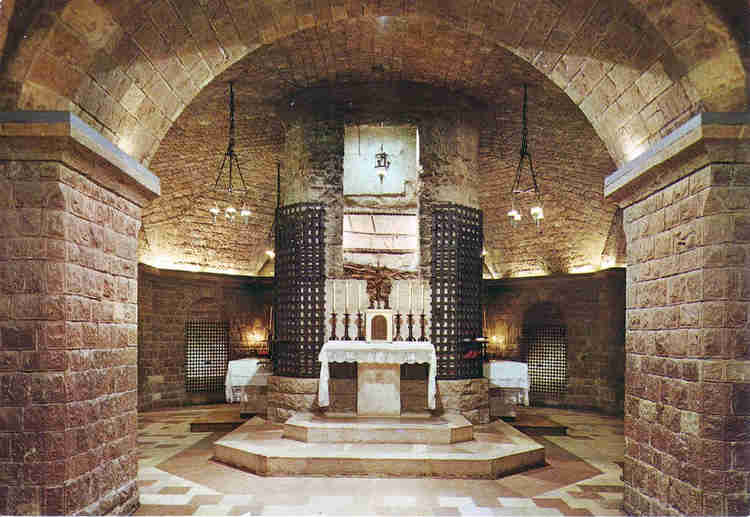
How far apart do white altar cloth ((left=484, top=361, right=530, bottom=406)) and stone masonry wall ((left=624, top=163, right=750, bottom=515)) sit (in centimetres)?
611

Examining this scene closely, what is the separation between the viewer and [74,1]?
408 cm

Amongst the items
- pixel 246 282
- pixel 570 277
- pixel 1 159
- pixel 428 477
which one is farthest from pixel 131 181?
pixel 570 277

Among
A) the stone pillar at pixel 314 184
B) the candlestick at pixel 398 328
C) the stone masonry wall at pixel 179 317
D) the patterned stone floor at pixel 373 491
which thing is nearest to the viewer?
the patterned stone floor at pixel 373 491

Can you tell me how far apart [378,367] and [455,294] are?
86.8 inches

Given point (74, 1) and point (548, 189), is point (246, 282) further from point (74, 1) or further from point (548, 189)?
point (74, 1)

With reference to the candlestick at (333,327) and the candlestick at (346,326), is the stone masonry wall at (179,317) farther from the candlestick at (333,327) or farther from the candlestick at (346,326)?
the candlestick at (346,326)

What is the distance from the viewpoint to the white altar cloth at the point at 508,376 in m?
11.1

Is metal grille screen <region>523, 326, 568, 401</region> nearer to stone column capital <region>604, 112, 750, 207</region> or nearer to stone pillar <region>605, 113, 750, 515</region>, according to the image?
stone pillar <region>605, 113, 750, 515</region>

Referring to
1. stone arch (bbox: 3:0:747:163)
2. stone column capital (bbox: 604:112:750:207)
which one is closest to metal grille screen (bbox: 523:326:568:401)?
stone arch (bbox: 3:0:747:163)

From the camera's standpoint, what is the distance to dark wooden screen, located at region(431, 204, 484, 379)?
10.1 m

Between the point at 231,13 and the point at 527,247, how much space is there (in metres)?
11.5

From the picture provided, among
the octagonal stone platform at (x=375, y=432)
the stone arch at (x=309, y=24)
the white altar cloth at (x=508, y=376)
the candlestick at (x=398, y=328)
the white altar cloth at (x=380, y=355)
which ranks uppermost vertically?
the stone arch at (x=309, y=24)

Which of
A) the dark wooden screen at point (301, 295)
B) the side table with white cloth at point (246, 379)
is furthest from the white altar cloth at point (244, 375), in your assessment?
the dark wooden screen at point (301, 295)

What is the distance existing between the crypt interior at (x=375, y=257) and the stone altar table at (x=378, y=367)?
2.0 inches
